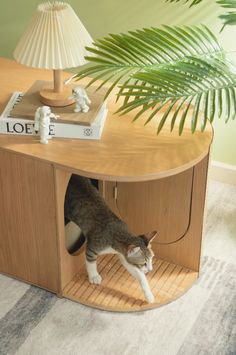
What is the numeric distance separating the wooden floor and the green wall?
1.83 feet

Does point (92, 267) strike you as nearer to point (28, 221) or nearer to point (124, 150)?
point (28, 221)

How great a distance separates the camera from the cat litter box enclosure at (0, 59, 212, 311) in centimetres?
162

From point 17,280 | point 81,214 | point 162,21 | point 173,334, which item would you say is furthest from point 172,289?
point 162,21

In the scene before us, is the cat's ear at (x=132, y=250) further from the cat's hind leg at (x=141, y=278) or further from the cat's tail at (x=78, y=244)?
the cat's tail at (x=78, y=244)

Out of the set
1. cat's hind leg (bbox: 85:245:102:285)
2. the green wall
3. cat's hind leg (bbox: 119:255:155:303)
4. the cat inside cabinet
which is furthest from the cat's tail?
the green wall

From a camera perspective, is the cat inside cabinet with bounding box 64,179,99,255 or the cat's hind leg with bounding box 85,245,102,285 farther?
the cat inside cabinet with bounding box 64,179,99,255

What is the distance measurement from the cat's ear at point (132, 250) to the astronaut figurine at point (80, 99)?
15.8 inches

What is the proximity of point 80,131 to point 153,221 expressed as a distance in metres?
0.44

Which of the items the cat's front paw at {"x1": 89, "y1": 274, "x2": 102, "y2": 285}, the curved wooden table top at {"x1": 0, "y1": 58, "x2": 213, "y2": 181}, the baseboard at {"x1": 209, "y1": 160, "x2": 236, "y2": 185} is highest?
the curved wooden table top at {"x1": 0, "y1": 58, "x2": 213, "y2": 181}

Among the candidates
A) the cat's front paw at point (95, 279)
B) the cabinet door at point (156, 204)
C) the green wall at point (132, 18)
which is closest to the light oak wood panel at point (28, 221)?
the cat's front paw at point (95, 279)

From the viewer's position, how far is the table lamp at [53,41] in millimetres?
1609

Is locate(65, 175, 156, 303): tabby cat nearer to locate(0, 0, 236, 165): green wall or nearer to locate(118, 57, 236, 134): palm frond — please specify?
locate(118, 57, 236, 134): palm frond

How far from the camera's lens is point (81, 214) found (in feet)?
6.04

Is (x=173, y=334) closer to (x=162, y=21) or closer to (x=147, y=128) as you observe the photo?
(x=147, y=128)
